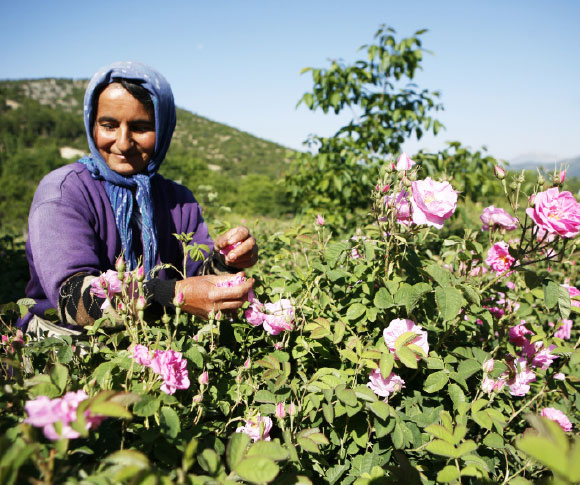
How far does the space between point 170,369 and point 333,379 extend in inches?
15.9

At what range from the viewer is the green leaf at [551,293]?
975mm

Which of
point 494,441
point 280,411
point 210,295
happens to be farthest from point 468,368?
point 210,295

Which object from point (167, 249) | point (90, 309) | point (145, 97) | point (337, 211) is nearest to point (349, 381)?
point (90, 309)

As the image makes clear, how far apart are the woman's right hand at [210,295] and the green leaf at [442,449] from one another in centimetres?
62

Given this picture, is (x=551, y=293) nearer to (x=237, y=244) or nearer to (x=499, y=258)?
(x=499, y=258)

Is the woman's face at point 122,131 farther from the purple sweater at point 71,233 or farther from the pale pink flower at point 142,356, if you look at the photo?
the pale pink flower at point 142,356

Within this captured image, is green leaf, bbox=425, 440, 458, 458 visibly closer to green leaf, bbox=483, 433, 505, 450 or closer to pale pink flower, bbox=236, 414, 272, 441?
green leaf, bbox=483, 433, 505, 450

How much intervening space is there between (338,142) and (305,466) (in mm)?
3315

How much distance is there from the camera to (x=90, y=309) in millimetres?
1173

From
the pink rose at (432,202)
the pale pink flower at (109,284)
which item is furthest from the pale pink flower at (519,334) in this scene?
the pale pink flower at (109,284)

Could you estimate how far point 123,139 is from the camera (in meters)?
1.60

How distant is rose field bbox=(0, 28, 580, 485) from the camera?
550 millimetres

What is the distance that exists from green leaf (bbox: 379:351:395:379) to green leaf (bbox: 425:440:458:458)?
0.16m

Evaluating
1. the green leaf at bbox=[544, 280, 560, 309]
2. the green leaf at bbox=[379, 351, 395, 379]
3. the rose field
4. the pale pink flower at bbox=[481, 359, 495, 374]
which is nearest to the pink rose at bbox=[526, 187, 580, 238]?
the rose field
